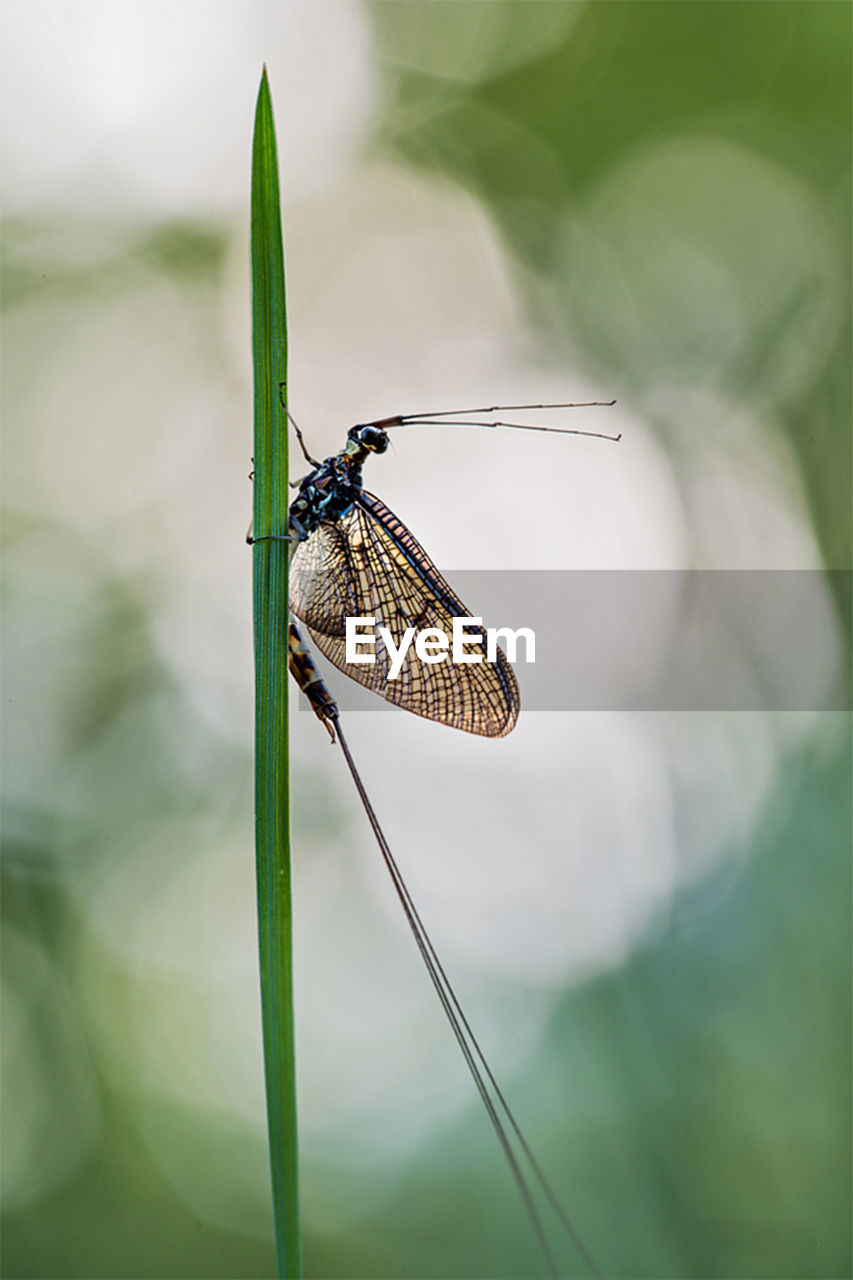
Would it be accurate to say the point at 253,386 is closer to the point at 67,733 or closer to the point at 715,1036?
the point at 715,1036

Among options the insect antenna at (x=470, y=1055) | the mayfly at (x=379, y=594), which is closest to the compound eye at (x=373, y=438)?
the mayfly at (x=379, y=594)

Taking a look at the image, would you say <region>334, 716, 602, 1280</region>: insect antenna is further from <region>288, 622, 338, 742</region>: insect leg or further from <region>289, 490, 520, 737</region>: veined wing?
<region>289, 490, 520, 737</region>: veined wing

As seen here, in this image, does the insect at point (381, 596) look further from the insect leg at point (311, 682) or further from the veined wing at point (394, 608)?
the insect leg at point (311, 682)

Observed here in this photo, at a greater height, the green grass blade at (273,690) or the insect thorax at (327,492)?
the insect thorax at (327,492)

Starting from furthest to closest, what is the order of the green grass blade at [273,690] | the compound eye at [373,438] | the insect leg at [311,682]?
the compound eye at [373,438] < the insect leg at [311,682] < the green grass blade at [273,690]

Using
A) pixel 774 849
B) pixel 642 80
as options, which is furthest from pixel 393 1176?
pixel 642 80

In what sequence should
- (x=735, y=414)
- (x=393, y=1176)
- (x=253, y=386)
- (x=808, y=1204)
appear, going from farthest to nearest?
1. (x=735, y=414)
2. (x=393, y=1176)
3. (x=808, y=1204)
4. (x=253, y=386)
